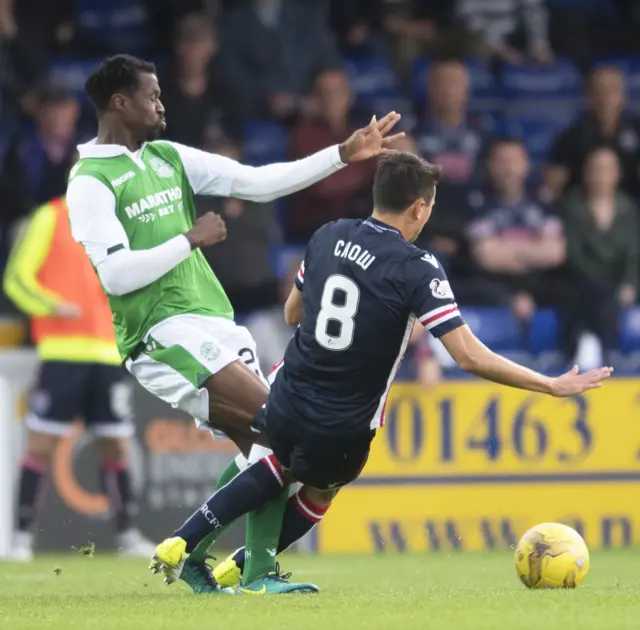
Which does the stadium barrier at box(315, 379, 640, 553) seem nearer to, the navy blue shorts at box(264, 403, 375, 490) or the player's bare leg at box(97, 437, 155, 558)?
the player's bare leg at box(97, 437, 155, 558)

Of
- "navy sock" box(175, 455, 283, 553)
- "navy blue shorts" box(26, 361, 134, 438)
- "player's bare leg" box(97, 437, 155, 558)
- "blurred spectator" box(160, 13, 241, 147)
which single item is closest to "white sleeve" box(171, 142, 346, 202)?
"navy sock" box(175, 455, 283, 553)

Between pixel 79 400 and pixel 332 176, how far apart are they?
3254 mm

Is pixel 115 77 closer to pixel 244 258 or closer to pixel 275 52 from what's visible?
pixel 244 258

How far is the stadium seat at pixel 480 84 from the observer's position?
1486 cm

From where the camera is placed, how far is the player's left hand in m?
6.62

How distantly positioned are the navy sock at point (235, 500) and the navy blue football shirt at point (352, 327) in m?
0.35

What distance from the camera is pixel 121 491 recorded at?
34.6 ft

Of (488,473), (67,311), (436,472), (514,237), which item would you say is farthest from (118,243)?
(514,237)

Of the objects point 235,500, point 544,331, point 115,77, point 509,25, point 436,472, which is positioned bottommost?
point 436,472

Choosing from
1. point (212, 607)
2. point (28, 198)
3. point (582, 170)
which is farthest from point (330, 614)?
point (582, 170)

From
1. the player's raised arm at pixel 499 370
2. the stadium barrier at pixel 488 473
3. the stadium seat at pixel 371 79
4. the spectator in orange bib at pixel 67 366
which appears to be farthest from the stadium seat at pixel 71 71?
the player's raised arm at pixel 499 370

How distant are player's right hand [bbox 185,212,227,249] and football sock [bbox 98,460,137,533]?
4344 millimetres

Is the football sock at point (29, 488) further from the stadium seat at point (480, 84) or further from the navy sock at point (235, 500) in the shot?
the stadium seat at point (480, 84)

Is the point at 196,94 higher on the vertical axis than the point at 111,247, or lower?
higher
